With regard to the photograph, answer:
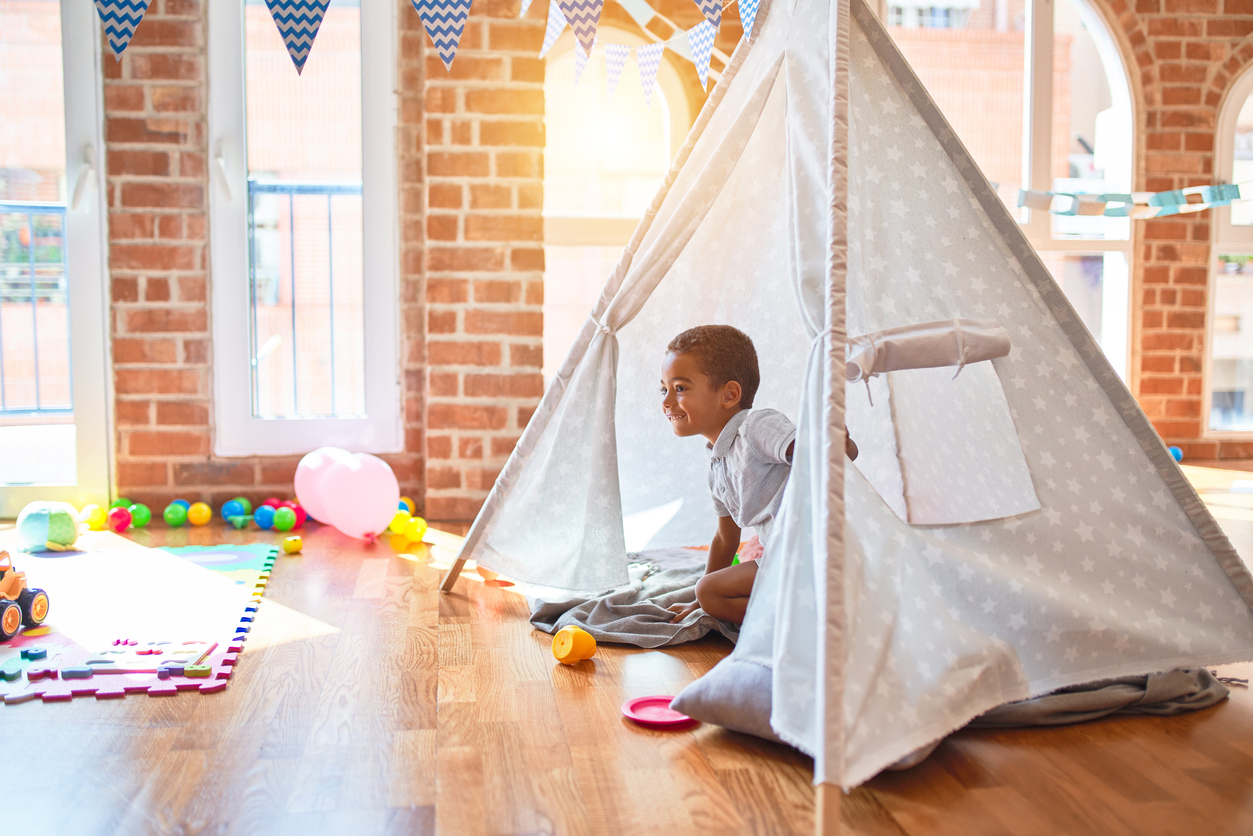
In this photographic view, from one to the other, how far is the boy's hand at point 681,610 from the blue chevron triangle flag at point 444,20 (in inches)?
47.6

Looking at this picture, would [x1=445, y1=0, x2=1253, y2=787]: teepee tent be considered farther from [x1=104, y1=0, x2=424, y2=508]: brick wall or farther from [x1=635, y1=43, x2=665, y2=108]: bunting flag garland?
[x1=104, y1=0, x2=424, y2=508]: brick wall

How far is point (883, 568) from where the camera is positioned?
53.7 inches

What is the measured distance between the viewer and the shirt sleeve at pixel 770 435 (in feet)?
6.11

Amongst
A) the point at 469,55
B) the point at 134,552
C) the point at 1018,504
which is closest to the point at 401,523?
the point at 134,552

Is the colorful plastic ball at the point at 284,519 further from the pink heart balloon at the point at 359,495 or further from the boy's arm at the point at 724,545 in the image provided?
the boy's arm at the point at 724,545

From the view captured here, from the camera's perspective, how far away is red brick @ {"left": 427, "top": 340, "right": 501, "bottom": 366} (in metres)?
3.24

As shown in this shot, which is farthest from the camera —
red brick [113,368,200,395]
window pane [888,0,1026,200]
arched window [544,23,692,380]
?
window pane [888,0,1026,200]

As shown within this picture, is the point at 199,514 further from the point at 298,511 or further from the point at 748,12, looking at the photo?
the point at 748,12

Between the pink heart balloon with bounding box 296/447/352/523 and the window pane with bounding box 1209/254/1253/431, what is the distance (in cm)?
387

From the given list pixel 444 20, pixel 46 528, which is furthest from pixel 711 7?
pixel 46 528

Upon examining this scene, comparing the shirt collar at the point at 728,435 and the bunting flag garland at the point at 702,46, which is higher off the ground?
the bunting flag garland at the point at 702,46

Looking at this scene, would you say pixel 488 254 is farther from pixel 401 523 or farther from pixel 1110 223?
pixel 1110 223

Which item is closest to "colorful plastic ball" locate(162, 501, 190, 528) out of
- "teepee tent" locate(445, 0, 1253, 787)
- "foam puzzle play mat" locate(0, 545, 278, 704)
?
"foam puzzle play mat" locate(0, 545, 278, 704)

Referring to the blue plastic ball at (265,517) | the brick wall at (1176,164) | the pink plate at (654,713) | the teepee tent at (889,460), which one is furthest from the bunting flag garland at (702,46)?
the brick wall at (1176,164)
